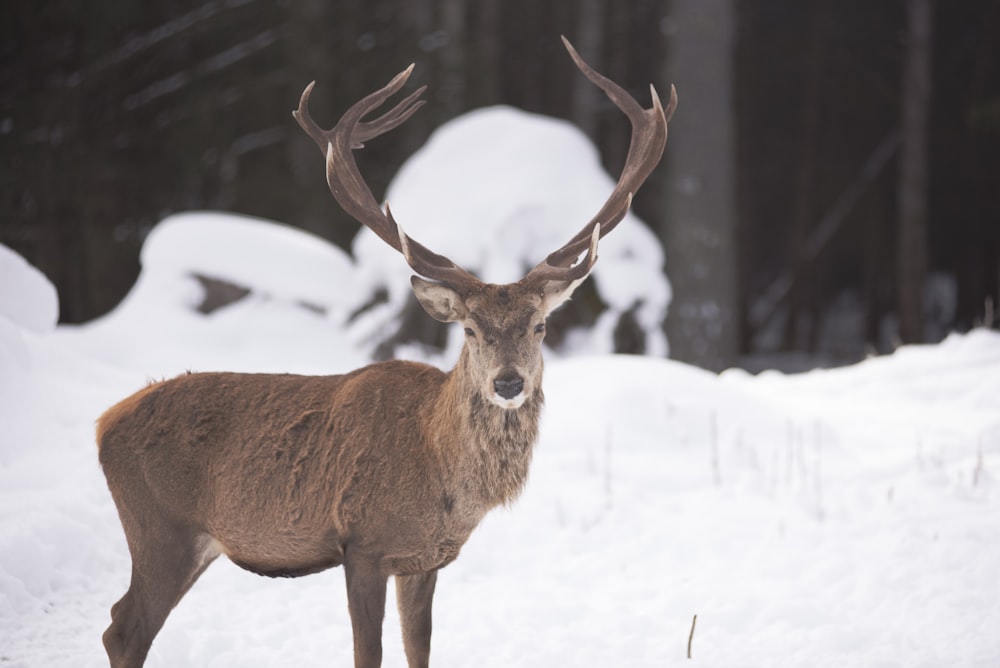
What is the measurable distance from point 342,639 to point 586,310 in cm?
518

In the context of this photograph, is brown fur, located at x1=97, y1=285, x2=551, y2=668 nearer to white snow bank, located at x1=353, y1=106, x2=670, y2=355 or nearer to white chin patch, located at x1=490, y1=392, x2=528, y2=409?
white chin patch, located at x1=490, y1=392, x2=528, y2=409

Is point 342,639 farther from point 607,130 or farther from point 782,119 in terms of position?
point 782,119

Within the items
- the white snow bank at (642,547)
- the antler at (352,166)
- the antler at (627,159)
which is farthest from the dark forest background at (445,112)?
the antler at (352,166)

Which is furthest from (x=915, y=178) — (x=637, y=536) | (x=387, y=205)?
(x=387, y=205)

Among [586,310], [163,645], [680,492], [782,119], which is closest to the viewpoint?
[163,645]

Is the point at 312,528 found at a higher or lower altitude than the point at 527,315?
lower

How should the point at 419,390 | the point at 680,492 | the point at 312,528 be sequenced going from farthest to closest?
the point at 680,492 → the point at 419,390 → the point at 312,528

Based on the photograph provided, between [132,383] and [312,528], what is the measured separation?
3.94m

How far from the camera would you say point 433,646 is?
4598mm

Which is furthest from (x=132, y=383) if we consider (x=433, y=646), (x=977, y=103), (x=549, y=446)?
(x=977, y=103)

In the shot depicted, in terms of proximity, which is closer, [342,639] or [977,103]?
[342,639]

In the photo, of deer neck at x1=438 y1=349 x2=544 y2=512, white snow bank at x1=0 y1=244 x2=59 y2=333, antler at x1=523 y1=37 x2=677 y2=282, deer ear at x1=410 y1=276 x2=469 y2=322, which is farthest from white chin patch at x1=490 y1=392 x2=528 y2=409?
white snow bank at x1=0 y1=244 x2=59 y2=333

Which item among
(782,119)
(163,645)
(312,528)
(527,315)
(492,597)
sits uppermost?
(527,315)

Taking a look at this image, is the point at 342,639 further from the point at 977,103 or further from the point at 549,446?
the point at 977,103
